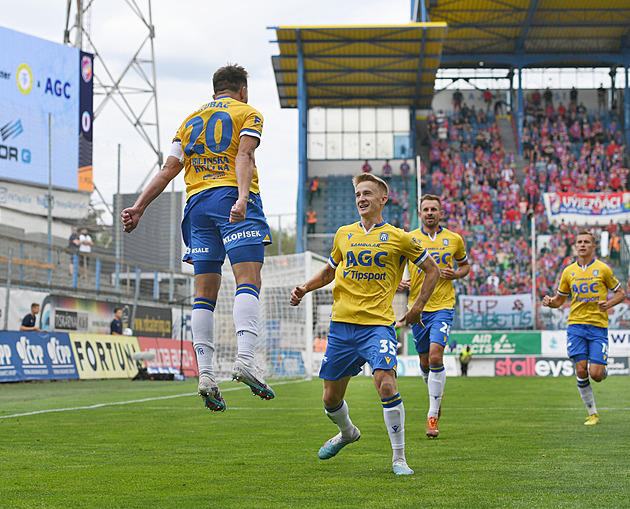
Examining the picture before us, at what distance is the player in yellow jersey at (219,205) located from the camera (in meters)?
5.91

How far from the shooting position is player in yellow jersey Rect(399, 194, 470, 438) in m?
9.67

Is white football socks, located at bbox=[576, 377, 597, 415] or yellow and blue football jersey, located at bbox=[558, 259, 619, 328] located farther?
yellow and blue football jersey, located at bbox=[558, 259, 619, 328]

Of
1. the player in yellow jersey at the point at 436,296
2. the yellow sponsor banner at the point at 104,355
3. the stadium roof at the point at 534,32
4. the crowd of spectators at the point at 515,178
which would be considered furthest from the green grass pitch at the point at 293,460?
the stadium roof at the point at 534,32

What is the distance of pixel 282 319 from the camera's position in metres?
25.4

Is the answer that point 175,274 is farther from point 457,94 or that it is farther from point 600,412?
point 457,94

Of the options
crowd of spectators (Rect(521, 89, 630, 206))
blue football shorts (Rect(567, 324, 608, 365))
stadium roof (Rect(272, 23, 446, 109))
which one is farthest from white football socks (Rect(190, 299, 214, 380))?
crowd of spectators (Rect(521, 89, 630, 206))

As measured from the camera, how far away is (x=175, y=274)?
3133 centimetres

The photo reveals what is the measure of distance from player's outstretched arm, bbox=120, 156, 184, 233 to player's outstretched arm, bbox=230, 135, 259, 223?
575 mm

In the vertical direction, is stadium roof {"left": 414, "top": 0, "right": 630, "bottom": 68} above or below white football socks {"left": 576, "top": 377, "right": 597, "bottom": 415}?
above

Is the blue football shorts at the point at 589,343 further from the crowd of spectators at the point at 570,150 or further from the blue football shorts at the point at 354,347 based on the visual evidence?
the crowd of spectators at the point at 570,150

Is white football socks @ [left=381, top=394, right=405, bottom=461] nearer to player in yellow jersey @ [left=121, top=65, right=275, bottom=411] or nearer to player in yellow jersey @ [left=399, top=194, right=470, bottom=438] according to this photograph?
player in yellow jersey @ [left=121, top=65, right=275, bottom=411]

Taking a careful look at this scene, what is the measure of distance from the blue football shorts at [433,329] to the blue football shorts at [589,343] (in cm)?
231

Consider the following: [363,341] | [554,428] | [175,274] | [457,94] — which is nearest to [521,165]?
[457,94]

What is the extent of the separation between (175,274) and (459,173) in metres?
19.0
